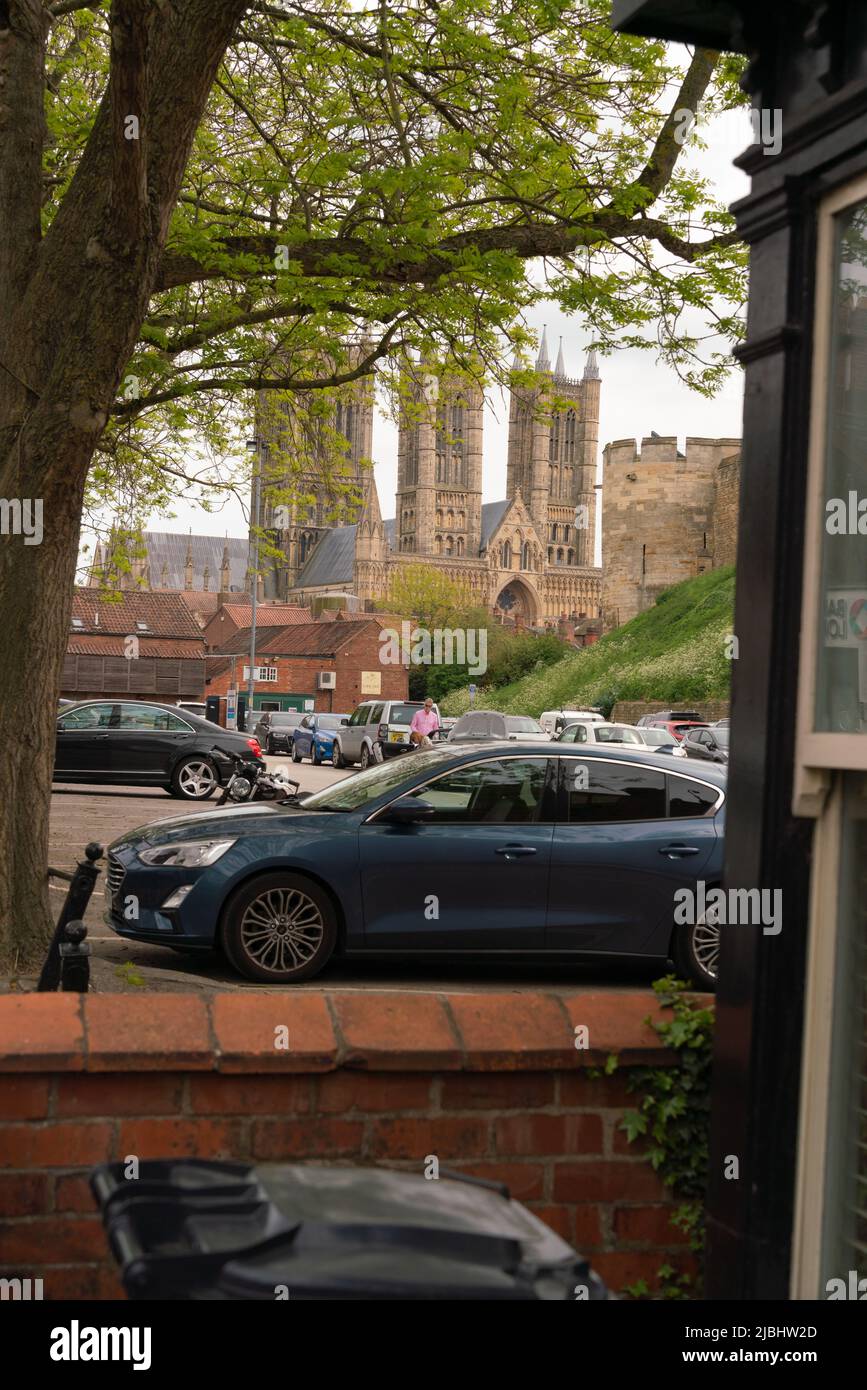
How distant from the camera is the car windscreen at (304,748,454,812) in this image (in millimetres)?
10039

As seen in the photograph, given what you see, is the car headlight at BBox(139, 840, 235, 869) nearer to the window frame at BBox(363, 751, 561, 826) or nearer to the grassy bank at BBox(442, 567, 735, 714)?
the window frame at BBox(363, 751, 561, 826)

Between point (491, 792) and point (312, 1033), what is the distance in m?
6.38

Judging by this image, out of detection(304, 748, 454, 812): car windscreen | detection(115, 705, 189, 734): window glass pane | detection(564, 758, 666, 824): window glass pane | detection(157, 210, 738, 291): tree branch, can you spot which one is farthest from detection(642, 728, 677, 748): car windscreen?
detection(564, 758, 666, 824): window glass pane

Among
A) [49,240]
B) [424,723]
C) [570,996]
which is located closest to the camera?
[570,996]

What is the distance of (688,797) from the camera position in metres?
10.1

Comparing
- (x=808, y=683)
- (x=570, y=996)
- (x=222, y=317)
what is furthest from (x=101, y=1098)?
(x=222, y=317)

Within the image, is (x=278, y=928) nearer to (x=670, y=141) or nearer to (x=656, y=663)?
(x=670, y=141)

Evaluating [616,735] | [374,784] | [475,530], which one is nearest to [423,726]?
[616,735]

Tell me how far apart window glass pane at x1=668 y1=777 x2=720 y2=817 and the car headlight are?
2.89 meters

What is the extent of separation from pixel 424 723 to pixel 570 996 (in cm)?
2885

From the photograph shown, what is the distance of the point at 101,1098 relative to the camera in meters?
3.53

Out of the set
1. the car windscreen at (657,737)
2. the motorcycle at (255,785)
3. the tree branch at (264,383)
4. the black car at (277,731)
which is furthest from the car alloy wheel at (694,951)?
the black car at (277,731)

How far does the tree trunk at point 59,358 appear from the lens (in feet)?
23.5
